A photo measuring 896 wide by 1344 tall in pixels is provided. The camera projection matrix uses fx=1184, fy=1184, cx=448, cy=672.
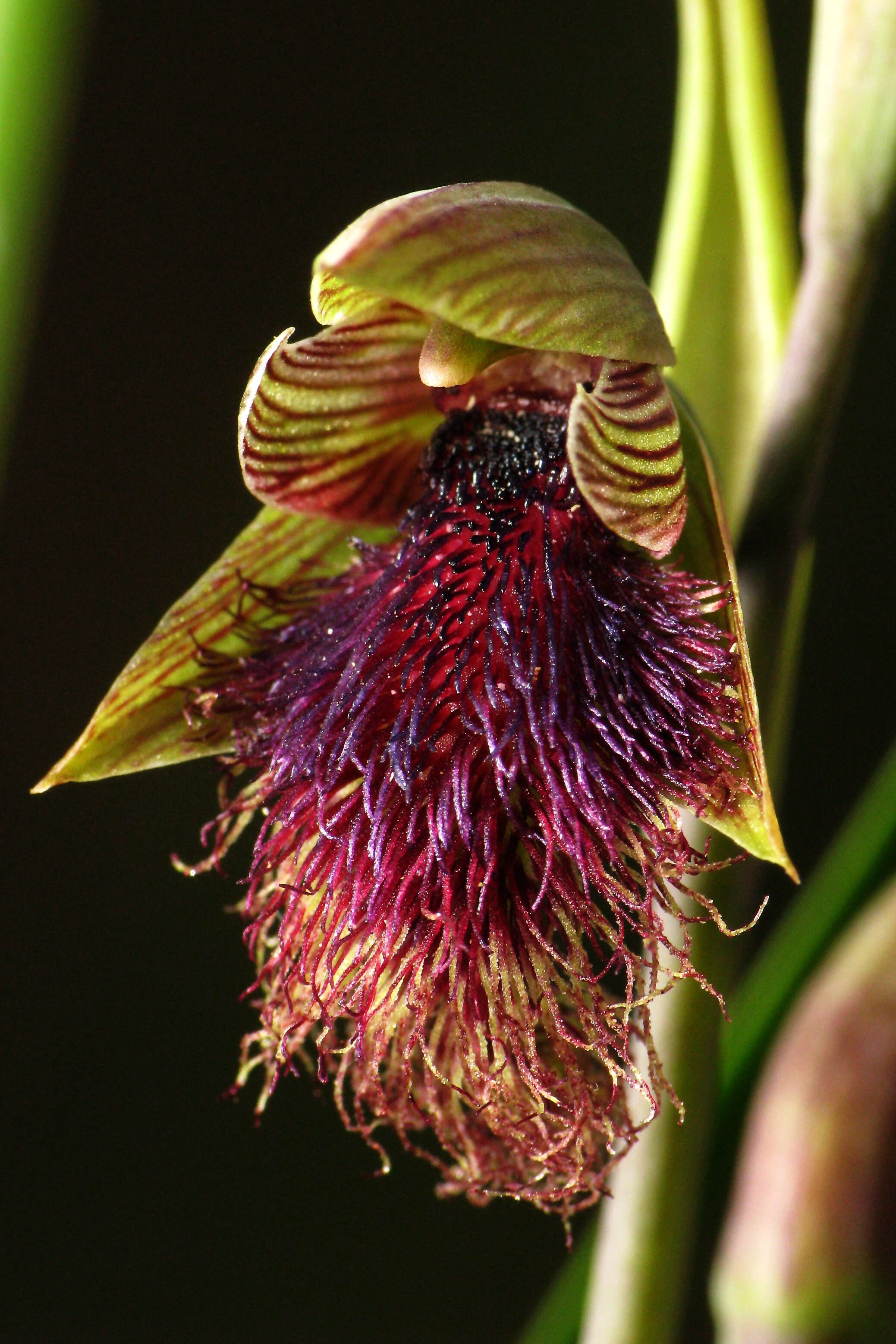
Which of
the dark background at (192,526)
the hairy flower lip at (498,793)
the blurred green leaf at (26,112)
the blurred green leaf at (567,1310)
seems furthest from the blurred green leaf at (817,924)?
the dark background at (192,526)

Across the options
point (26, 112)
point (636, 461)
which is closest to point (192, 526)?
point (26, 112)

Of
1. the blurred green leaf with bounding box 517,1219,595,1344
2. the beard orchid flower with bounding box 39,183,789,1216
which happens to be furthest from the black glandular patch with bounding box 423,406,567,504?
the blurred green leaf with bounding box 517,1219,595,1344

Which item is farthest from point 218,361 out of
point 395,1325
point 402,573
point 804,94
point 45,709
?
point 395,1325

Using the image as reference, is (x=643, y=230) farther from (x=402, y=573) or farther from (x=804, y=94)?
(x=402, y=573)

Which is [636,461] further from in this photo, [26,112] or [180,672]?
[26,112]

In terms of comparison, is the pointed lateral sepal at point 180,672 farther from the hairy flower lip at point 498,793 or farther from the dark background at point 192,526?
the dark background at point 192,526

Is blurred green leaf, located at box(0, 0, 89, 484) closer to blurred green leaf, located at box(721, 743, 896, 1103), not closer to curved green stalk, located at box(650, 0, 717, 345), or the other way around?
curved green stalk, located at box(650, 0, 717, 345)

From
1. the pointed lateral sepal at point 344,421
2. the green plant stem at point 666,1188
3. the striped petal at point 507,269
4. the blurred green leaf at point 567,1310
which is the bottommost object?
the blurred green leaf at point 567,1310
